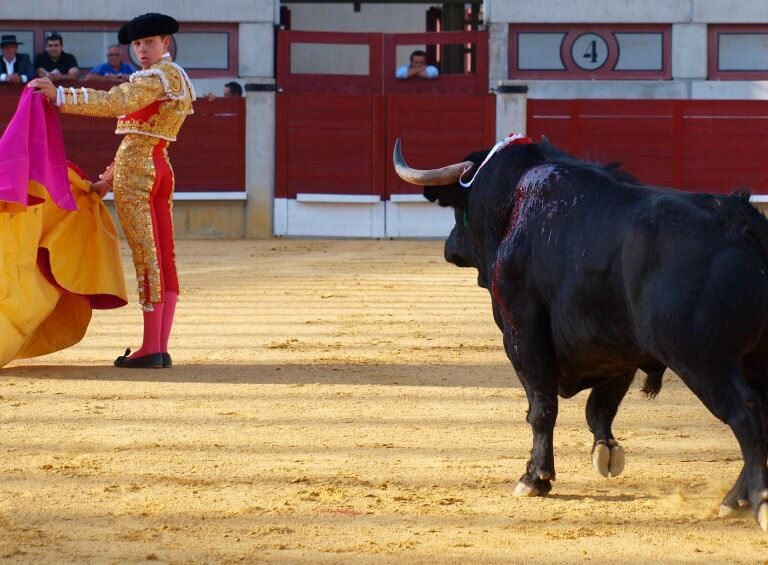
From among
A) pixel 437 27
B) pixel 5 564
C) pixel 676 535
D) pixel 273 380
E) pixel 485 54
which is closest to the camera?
pixel 5 564

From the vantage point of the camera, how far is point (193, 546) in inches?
98.7

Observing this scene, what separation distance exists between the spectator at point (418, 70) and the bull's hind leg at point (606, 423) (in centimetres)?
911

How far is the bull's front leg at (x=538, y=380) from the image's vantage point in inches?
115

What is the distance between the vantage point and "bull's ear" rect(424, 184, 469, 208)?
128 inches

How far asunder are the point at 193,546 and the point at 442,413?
1.52 metres

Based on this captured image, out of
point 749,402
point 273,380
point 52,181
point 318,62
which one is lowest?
point 273,380

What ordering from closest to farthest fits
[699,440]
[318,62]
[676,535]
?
[676,535], [699,440], [318,62]

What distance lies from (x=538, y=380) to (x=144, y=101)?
79.7 inches

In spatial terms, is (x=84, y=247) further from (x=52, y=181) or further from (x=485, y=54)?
(x=485, y=54)

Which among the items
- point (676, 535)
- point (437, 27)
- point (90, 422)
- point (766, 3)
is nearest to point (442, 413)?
point (90, 422)

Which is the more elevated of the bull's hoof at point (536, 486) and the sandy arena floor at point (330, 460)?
the bull's hoof at point (536, 486)

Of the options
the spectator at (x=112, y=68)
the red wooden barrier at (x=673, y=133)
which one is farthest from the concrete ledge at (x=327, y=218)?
the spectator at (x=112, y=68)

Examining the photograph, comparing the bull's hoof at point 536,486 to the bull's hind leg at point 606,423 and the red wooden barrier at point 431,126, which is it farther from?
the red wooden barrier at point 431,126

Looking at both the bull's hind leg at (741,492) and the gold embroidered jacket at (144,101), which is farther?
the gold embroidered jacket at (144,101)
